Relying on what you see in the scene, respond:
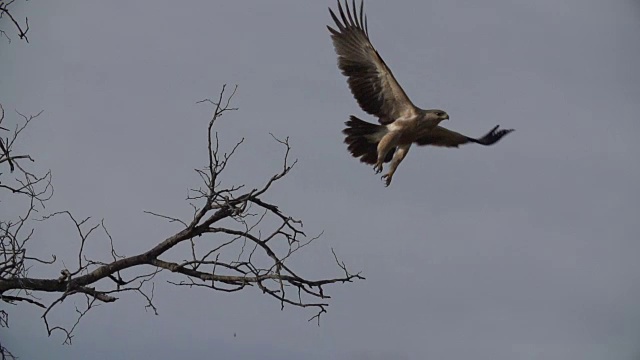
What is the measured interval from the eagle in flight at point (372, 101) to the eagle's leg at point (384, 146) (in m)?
0.01

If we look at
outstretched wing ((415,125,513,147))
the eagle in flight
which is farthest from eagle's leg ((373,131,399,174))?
outstretched wing ((415,125,513,147))

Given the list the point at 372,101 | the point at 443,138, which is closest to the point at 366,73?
the point at 372,101

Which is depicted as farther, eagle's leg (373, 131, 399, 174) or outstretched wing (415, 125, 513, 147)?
outstretched wing (415, 125, 513, 147)

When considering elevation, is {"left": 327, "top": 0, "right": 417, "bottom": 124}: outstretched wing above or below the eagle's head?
above

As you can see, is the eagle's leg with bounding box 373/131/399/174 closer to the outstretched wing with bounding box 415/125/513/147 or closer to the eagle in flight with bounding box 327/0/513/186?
the eagle in flight with bounding box 327/0/513/186

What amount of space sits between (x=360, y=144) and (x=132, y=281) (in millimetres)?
3337

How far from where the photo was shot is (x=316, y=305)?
5980 mm

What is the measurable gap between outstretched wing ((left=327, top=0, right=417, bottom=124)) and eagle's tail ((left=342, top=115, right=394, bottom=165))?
16 cm

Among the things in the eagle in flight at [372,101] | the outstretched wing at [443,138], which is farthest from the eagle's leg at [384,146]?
the outstretched wing at [443,138]

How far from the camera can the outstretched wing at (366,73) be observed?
887 cm

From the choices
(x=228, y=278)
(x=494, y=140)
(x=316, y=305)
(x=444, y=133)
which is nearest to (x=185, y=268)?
(x=228, y=278)

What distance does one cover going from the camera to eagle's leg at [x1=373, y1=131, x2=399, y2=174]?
8.48m

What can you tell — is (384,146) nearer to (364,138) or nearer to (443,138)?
(364,138)

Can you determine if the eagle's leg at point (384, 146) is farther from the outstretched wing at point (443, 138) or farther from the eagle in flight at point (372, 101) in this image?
the outstretched wing at point (443, 138)
